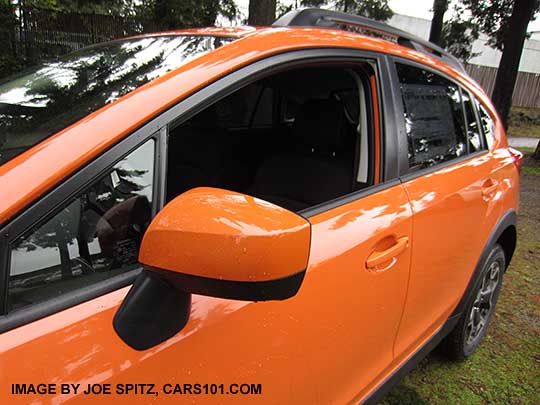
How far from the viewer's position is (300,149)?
2.21m

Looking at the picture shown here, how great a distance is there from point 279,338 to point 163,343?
14.0 inches

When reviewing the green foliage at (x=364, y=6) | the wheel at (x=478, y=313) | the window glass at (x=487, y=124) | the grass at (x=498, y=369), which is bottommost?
→ the grass at (x=498, y=369)

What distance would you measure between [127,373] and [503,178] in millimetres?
2258

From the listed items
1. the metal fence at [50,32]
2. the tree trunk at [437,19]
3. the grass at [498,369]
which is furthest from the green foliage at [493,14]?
the grass at [498,369]

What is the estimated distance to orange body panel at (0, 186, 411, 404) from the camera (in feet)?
2.81

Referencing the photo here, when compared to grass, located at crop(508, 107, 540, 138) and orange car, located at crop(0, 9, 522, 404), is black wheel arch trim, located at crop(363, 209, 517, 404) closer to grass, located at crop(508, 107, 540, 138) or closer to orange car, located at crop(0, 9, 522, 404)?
orange car, located at crop(0, 9, 522, 404)

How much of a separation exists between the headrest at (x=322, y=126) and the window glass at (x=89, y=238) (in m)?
1.24

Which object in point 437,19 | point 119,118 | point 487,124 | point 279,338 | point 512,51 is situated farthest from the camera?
point 437,19

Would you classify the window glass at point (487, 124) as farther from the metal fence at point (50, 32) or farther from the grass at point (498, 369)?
the metal fence at point (50, 32)

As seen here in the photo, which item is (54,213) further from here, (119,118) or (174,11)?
(174,11)

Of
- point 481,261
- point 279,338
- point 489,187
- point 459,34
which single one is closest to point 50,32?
point 489,187

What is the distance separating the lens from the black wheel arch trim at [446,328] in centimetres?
167

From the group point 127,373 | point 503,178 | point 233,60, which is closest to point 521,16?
point 503,178

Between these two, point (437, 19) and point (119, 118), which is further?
point (437, 19)
